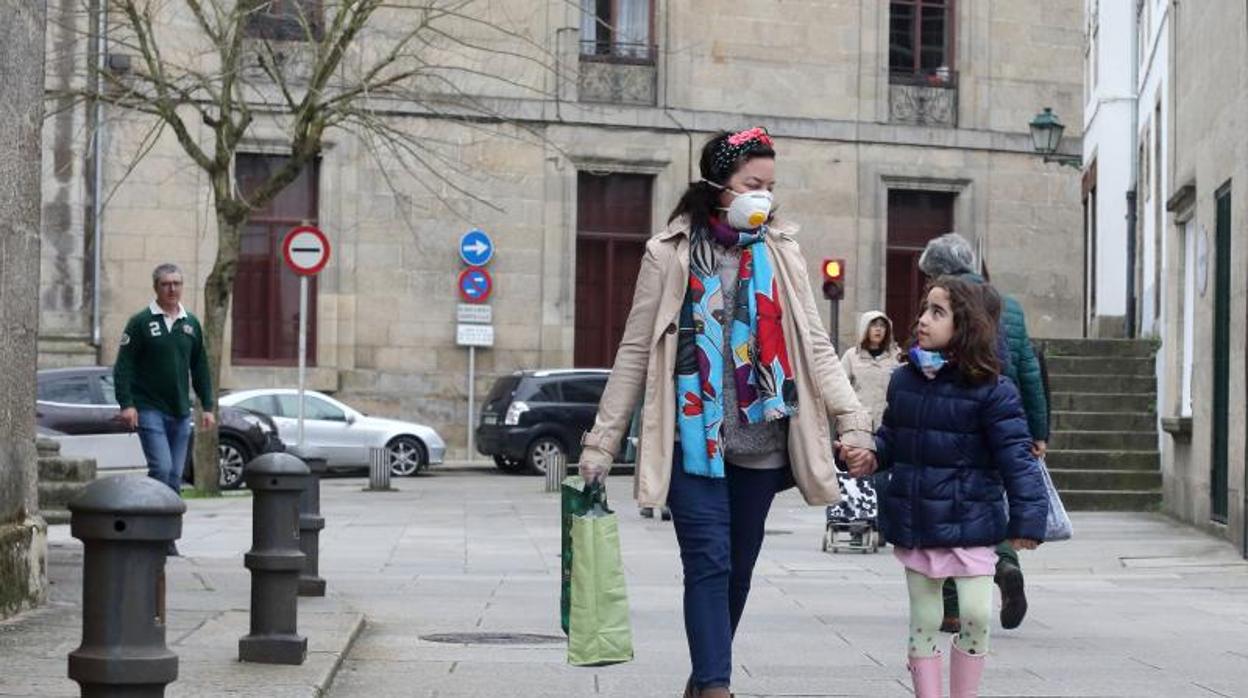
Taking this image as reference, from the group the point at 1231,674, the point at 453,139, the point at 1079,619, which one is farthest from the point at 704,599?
the point at 453,139

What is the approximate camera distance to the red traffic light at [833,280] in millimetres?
25328

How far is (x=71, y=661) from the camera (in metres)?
5.08

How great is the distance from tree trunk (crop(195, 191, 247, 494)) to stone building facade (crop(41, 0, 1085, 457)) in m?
8.80

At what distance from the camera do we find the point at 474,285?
34938 millimetres

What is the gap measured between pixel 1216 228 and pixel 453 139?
19.0 meters

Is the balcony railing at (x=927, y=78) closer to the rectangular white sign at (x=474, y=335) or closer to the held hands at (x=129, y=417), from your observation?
the rectangular white sign at (x=474, y=335)

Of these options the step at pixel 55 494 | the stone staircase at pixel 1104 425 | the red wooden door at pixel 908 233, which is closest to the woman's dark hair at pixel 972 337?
the step at pixel 55 494

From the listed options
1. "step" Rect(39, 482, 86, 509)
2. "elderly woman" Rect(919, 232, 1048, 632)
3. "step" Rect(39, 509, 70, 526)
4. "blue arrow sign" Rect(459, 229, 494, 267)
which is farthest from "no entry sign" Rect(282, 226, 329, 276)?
"elderly woman" Rect(919, 232, 1048, 632)

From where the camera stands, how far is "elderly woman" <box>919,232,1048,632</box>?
9953mm

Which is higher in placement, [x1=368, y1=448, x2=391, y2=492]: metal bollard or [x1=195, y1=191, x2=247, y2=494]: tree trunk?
[x1=195, y1=191, x2=247, y2=494]: tree trunk

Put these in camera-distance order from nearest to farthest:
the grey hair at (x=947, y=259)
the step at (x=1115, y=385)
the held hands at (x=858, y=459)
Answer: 1. the held hands at (x=858, y=459)
2. the grey hair at (x=947, y=259)
3. the step at (x=1115, y=385)

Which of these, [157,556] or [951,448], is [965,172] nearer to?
[951,448]

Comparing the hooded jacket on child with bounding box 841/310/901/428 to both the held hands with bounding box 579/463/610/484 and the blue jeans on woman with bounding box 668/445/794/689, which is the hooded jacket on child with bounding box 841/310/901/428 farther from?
the held hands with bounding box 579/463/610/484

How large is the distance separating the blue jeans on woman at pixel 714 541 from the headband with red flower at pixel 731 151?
898mm
